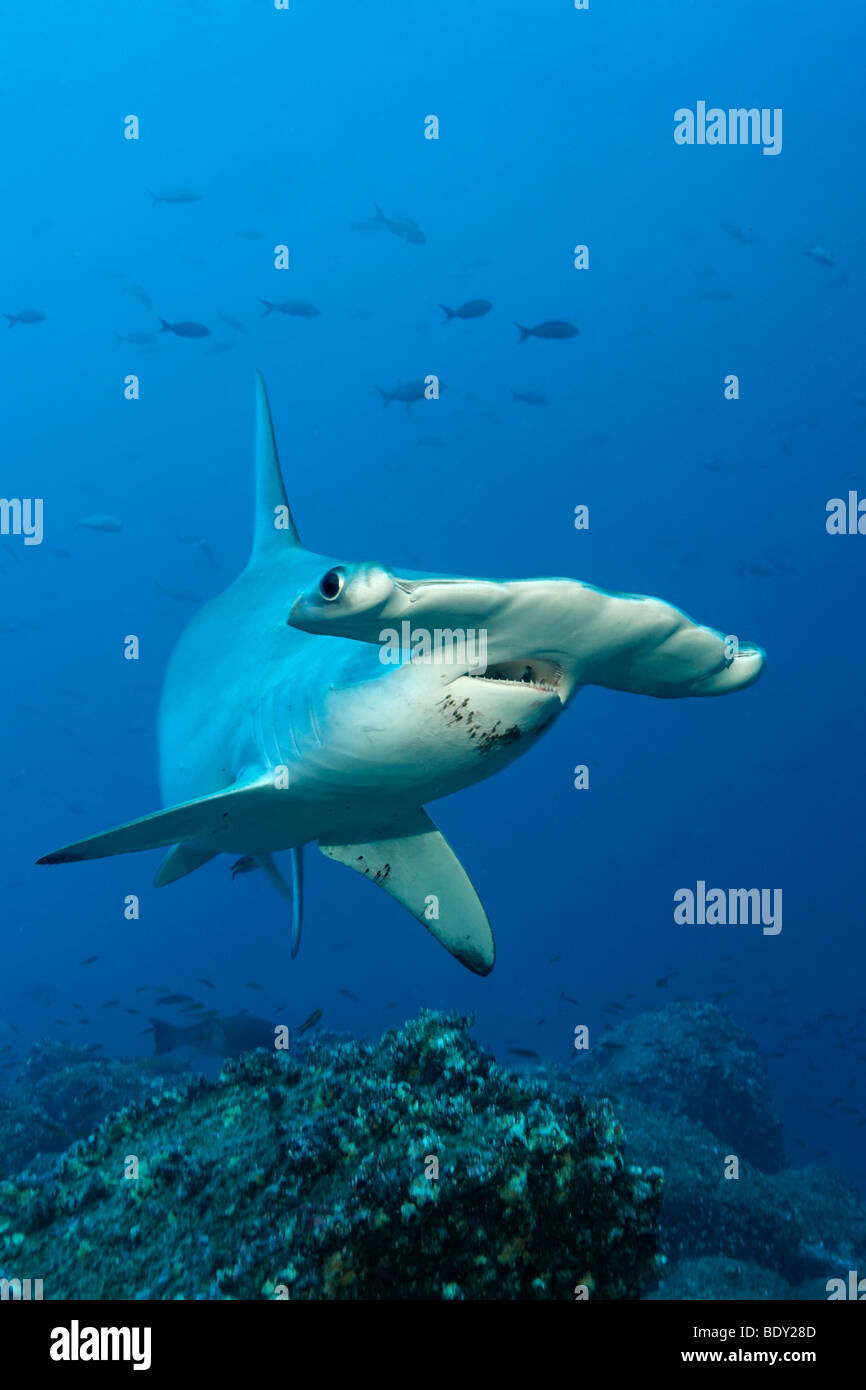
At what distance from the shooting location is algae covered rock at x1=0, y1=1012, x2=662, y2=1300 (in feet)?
8.78

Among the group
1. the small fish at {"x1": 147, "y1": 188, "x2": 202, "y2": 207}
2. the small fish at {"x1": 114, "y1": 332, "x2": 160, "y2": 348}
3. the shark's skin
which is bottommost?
the shark's skin

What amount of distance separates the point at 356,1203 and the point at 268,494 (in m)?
4.71

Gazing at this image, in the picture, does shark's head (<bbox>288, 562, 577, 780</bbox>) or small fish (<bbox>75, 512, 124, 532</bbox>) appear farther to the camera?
small fish (<bbox>75, 512, 124, 532</bbox>)

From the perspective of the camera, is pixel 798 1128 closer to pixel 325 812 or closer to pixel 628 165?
pixel 325 812

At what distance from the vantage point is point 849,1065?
61906 millimetres

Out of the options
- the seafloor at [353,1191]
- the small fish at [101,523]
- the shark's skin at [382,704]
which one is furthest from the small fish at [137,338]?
the seafloor at [353,1191]

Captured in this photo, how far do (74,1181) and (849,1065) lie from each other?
243 feet

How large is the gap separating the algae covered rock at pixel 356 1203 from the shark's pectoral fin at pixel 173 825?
52.8 inches

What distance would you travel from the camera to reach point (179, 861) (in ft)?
16.4

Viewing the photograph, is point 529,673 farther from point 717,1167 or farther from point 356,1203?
point 717,1167

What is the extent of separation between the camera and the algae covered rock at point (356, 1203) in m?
2.68

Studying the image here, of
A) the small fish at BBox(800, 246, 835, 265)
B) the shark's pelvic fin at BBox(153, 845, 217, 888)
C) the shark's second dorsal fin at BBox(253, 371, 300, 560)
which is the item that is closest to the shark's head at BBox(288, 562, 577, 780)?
the shark's pelvic fin at BBox(153, 845, 217, 888)

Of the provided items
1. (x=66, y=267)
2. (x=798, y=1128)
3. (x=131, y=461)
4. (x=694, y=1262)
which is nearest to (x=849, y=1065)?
(x=798, y=1128)

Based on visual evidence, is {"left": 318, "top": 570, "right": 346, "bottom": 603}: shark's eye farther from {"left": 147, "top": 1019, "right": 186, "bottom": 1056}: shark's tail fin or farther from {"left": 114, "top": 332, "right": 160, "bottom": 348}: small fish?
{"left": 114, "top": 332, "right": 160, "bottom": 348}: small fish
